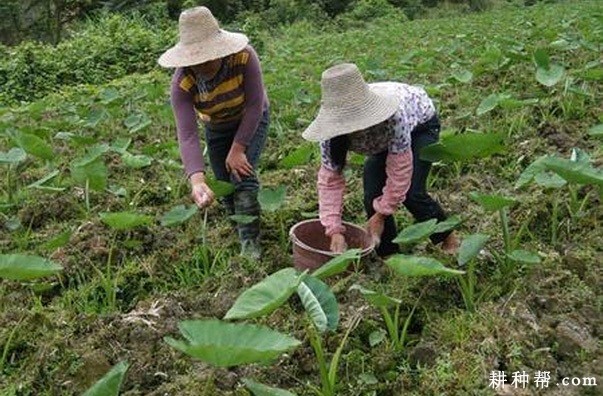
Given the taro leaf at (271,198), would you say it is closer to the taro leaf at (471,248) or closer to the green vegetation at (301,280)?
the green vegetation at (301,280)

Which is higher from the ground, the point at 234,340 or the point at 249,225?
the point at 234,340

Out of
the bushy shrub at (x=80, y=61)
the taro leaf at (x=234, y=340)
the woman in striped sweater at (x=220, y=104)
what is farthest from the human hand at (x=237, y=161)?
the bushy shrub at (x=80, y=61)

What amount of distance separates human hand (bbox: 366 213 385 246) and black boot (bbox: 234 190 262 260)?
0.49 m

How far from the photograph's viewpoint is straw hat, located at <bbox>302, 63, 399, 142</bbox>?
7.85 ft

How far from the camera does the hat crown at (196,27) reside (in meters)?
2.83

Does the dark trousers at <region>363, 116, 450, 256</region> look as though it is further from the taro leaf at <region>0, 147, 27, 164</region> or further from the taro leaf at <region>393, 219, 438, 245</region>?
the taro leaf at <region>0, 147, 27, 164</region>

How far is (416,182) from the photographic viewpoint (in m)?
2.79

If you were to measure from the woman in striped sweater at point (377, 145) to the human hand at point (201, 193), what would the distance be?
40 centimetres

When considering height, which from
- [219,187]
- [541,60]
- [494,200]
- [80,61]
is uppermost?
[494,200]

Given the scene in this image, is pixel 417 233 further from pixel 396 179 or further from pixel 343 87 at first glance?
pixel 343 87

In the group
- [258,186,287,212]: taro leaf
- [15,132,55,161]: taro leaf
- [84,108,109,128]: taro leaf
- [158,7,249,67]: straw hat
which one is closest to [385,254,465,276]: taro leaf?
[258,186,287,212]: taro leaf

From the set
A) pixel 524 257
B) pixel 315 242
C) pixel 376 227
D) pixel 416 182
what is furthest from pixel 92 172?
pixel 524 257

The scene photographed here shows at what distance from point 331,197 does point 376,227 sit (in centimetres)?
20

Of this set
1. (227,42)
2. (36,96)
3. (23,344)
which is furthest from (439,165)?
(36,96)
